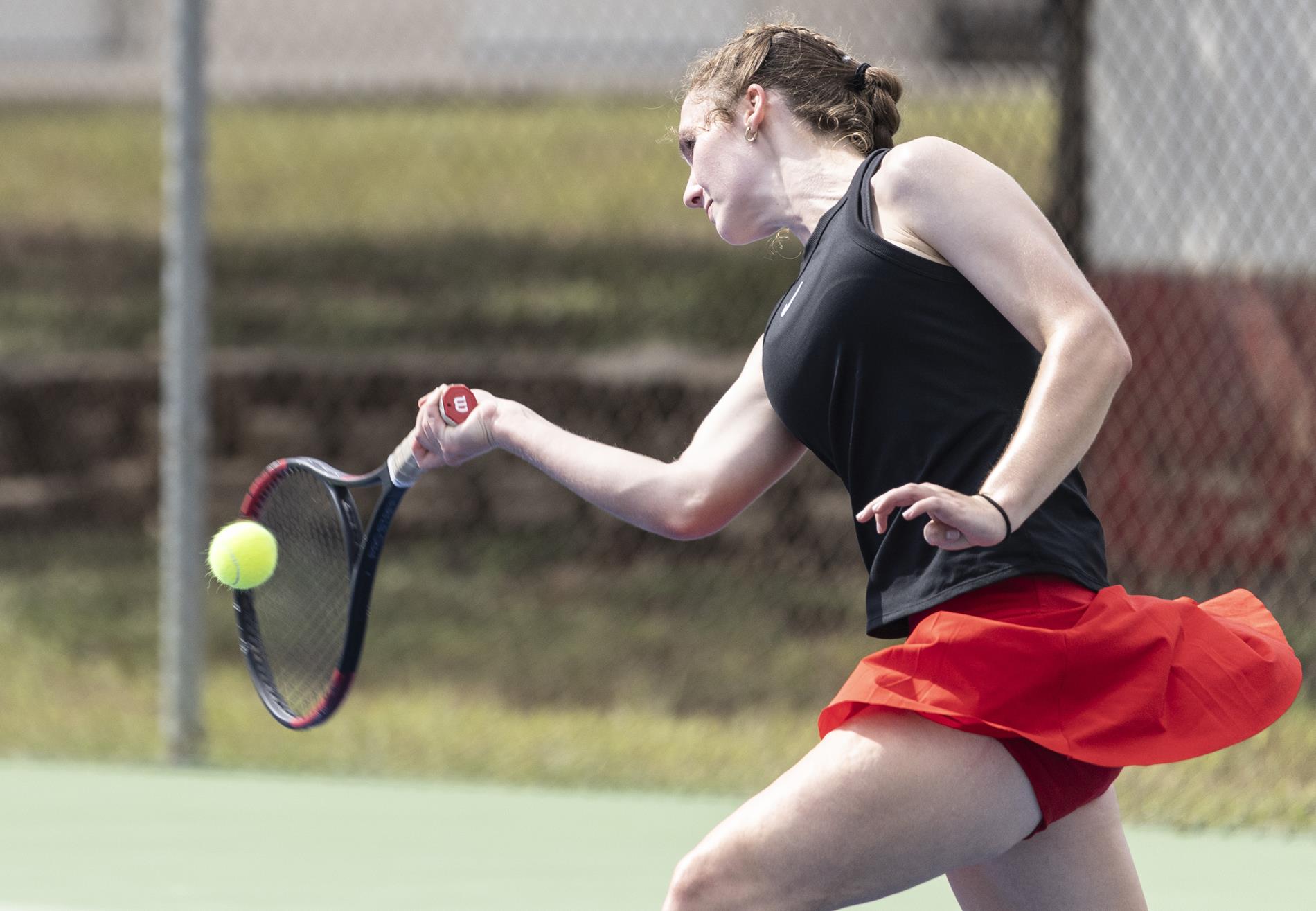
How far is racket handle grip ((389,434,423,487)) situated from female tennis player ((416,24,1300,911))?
0.60m

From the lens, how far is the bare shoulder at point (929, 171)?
2002mm

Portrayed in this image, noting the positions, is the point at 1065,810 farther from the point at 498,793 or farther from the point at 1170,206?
the point at 1170,206

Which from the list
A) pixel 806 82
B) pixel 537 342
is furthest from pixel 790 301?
pixel 537 342

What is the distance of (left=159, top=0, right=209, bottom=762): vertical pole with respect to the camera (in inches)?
194

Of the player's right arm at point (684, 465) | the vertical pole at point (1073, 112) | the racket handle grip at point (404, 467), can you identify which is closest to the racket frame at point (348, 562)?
the racket handle grip at point (404, 467)

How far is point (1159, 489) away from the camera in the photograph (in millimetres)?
6027

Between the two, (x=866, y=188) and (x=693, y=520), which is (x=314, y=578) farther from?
(x=866, y=188)

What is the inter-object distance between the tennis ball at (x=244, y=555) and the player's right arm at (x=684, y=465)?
0.92 metres

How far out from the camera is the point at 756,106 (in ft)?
7.39

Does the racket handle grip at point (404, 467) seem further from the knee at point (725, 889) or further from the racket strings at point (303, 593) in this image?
the knee at point (725, 889)

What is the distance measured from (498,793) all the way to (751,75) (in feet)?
9.53

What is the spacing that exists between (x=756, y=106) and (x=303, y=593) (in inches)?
64.9

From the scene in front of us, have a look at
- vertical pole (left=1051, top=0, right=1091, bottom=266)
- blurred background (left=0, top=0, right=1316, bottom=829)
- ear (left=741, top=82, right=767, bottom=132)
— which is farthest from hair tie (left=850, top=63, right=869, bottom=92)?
vertical pole (left=1051, top=0, right=1091, bottom=266)

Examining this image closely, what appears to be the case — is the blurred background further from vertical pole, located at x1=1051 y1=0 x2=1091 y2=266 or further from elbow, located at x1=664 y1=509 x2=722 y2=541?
elbow, located at x1=664 y1=509 x2=722 y2=541
